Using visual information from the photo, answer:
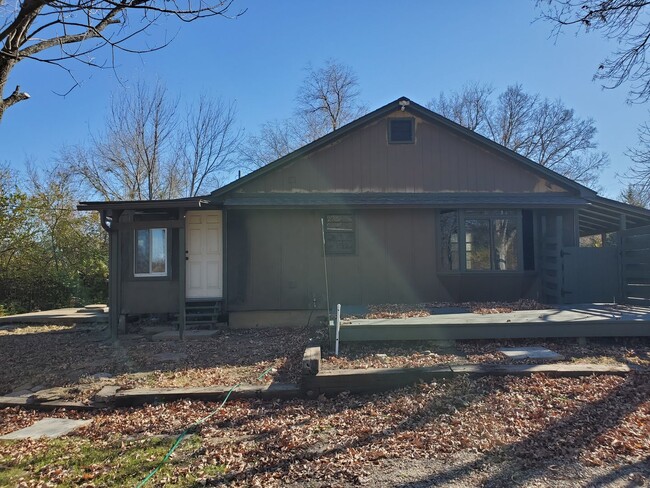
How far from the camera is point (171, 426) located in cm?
442

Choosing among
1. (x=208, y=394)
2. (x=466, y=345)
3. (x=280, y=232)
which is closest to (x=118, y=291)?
(x=280, y=232)

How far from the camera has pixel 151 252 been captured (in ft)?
33.7

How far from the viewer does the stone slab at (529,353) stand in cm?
626

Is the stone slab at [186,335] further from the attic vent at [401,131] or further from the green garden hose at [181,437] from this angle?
the attic vent at [401,131]

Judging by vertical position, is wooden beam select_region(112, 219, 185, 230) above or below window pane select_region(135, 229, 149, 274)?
above

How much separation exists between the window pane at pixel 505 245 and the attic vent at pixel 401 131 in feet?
9.22

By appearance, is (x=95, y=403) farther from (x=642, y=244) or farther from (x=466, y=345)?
(x=642, y=244)

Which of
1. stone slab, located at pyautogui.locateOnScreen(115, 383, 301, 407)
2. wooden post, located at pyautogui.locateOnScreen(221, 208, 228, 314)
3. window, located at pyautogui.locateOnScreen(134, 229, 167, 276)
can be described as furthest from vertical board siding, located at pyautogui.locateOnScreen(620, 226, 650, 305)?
window, located at pyautogui.locateOnScreen(134, 229, 167, 276)

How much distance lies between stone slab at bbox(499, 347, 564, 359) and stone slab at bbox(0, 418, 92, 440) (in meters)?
5.48

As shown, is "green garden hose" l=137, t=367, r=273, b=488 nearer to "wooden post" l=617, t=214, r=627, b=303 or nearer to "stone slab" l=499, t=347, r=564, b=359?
"stone slab" l=499, t=347, r=564, b=359

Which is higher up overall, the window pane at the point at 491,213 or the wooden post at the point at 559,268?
the window pane at the point at 491,213

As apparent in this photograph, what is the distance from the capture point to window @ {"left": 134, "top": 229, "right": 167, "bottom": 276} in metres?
10.2

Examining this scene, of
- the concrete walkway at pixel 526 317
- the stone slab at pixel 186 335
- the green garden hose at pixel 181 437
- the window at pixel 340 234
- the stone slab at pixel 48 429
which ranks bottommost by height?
the stone slab at pixel 48 429

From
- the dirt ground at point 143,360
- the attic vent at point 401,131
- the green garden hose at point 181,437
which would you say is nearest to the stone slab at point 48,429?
the dirt ground at point 143,360
